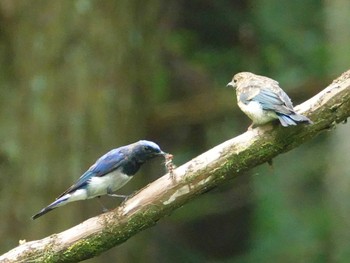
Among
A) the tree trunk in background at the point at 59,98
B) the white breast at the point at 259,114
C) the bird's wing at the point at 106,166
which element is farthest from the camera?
the tree trunk in background at the point at 59,98

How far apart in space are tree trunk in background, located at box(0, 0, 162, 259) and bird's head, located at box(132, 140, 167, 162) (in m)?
1.32

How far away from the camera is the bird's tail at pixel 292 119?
10.2 ft

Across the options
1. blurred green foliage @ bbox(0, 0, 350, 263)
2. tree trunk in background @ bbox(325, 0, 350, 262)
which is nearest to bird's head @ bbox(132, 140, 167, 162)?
blurred green foliage @ bbox(0, 0, 350, 263)

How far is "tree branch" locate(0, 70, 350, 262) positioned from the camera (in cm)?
318

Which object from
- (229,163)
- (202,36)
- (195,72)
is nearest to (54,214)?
(229,163)

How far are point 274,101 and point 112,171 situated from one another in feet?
2.15

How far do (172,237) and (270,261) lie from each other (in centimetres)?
84

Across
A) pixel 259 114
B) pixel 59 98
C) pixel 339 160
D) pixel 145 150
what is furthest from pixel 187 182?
pixel 339 160

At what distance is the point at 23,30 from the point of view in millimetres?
4824

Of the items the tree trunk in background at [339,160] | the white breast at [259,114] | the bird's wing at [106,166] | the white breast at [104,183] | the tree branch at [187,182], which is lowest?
the tree branch at [187,182]

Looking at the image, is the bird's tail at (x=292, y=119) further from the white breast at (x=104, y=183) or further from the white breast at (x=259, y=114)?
the white breast at (x=104, y=183)

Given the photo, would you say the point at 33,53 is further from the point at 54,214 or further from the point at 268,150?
the point at 268,150

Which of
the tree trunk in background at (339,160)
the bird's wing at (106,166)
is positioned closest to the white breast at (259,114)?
the bird's wing at (106,166)

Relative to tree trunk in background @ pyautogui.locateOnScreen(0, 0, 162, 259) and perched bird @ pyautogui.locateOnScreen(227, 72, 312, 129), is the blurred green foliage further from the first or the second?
perched bird @ pyautogui.locateOnScreen(227, 72, 312, 129)
